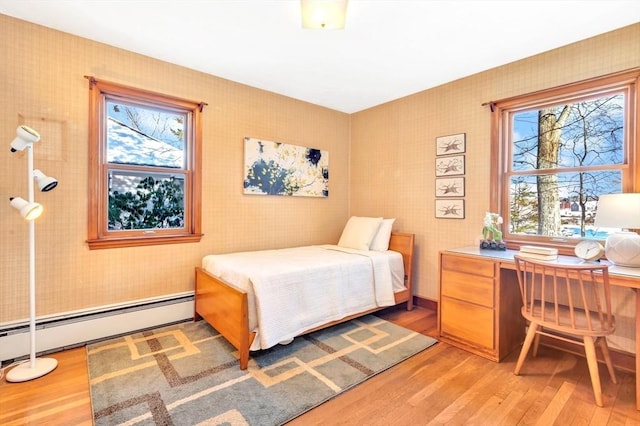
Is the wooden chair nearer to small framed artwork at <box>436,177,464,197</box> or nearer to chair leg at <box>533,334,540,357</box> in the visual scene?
chair leg at <box>533,334,540,357</box>

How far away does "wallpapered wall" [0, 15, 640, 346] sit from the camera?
232 centimetres

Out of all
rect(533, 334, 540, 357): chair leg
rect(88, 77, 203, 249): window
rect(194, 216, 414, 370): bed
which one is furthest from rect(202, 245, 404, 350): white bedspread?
rect(533, 334, 540, 357): chair leg

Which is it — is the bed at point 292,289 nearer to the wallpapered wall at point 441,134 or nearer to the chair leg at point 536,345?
the wallpapered wall at point 441,134

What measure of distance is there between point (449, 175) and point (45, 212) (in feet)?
12.0

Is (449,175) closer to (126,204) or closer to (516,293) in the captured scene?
(516,293)

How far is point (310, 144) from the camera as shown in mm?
4016

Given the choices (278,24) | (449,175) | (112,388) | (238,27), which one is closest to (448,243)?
(449,175)

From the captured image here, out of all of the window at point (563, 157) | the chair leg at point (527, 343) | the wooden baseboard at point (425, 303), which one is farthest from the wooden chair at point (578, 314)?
the wooden baseboard at point (425, 303)

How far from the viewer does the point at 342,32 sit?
94.0 inches

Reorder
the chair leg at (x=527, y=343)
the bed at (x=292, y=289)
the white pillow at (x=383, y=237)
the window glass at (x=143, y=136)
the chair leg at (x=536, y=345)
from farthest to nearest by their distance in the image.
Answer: the white pillow at (x=383, y=237) < the window glass at (x=143, y=136) < the chair leg at (x=536, y=345) < the bed at (x=292, y=289) < the chair leg at (x=527, y=343)

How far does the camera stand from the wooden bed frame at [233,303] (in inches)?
85.2

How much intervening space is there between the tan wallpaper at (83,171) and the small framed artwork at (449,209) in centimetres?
184

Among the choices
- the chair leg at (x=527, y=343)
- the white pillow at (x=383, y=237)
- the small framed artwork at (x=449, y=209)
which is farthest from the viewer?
the white pillow at (x=383, y=237)

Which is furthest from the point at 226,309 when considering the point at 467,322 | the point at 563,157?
the point at 563,157
